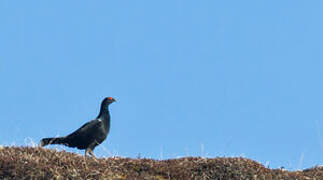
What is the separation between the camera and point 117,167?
1134cm

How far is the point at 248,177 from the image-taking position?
11.9 metres

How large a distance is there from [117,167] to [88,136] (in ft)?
15.4

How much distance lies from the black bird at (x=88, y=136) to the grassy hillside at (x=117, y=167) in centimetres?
342

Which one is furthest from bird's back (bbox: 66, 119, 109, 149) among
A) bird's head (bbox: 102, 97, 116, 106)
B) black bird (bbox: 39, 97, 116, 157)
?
bird's head (bbox: 102, 97, 116, 106)

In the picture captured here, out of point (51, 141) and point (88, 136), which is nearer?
point (51, 141)

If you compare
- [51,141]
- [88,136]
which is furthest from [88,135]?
[51,141]

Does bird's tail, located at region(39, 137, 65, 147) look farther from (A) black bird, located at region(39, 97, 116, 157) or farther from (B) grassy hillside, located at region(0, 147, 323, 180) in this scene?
(B) grassy hillside, located at region(0, 147, 323, 180)

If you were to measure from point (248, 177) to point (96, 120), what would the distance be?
600 centimetres

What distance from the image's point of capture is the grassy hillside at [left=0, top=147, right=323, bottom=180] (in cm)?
1052

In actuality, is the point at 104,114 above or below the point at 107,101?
below

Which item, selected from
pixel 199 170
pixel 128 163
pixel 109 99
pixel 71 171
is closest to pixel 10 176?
pixel 71 171

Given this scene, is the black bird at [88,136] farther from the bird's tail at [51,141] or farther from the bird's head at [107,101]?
the bird's head at [107,101]

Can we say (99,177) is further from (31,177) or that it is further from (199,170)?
(199,170)

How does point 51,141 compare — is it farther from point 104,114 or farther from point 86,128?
point 104,114
